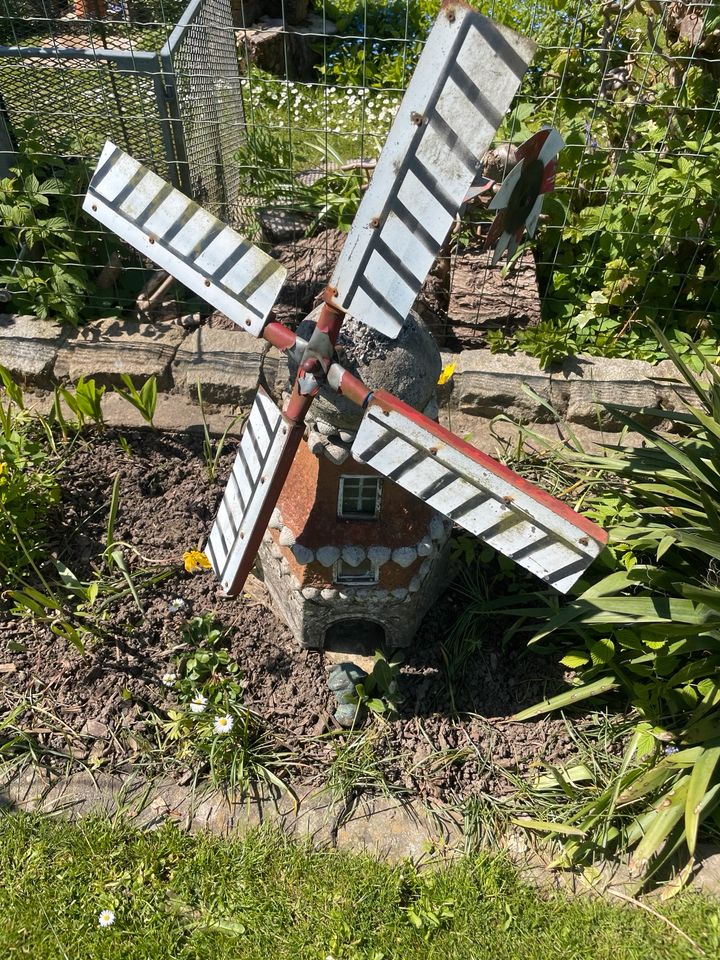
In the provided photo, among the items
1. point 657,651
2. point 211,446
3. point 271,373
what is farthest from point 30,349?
point 657,651

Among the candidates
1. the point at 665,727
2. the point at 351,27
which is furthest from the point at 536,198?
the point at 351,27

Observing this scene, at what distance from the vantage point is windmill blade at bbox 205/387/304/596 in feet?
6.70

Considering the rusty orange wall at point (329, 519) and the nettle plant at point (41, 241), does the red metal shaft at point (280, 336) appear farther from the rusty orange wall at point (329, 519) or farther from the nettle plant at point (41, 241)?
the nettle plant at point (41, 241)

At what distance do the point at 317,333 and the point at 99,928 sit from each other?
1.87 m

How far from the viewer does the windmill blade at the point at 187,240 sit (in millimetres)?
1976

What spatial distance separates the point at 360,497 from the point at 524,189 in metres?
1.05

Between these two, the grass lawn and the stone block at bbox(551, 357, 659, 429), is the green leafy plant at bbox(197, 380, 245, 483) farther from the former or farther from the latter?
the stone block at bbox(551, 357, 659, 429)

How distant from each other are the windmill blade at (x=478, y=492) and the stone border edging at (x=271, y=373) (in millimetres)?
1857

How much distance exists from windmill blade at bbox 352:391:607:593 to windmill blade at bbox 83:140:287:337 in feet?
1.63

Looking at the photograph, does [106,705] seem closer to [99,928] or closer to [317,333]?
[99,928]

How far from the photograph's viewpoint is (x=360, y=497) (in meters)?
2.41

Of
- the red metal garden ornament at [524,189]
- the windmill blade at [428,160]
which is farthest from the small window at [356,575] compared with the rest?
the red metal garden ornament at [524,189]

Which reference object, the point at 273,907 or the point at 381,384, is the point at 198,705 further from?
the point at 381,384

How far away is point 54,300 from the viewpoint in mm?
3805
